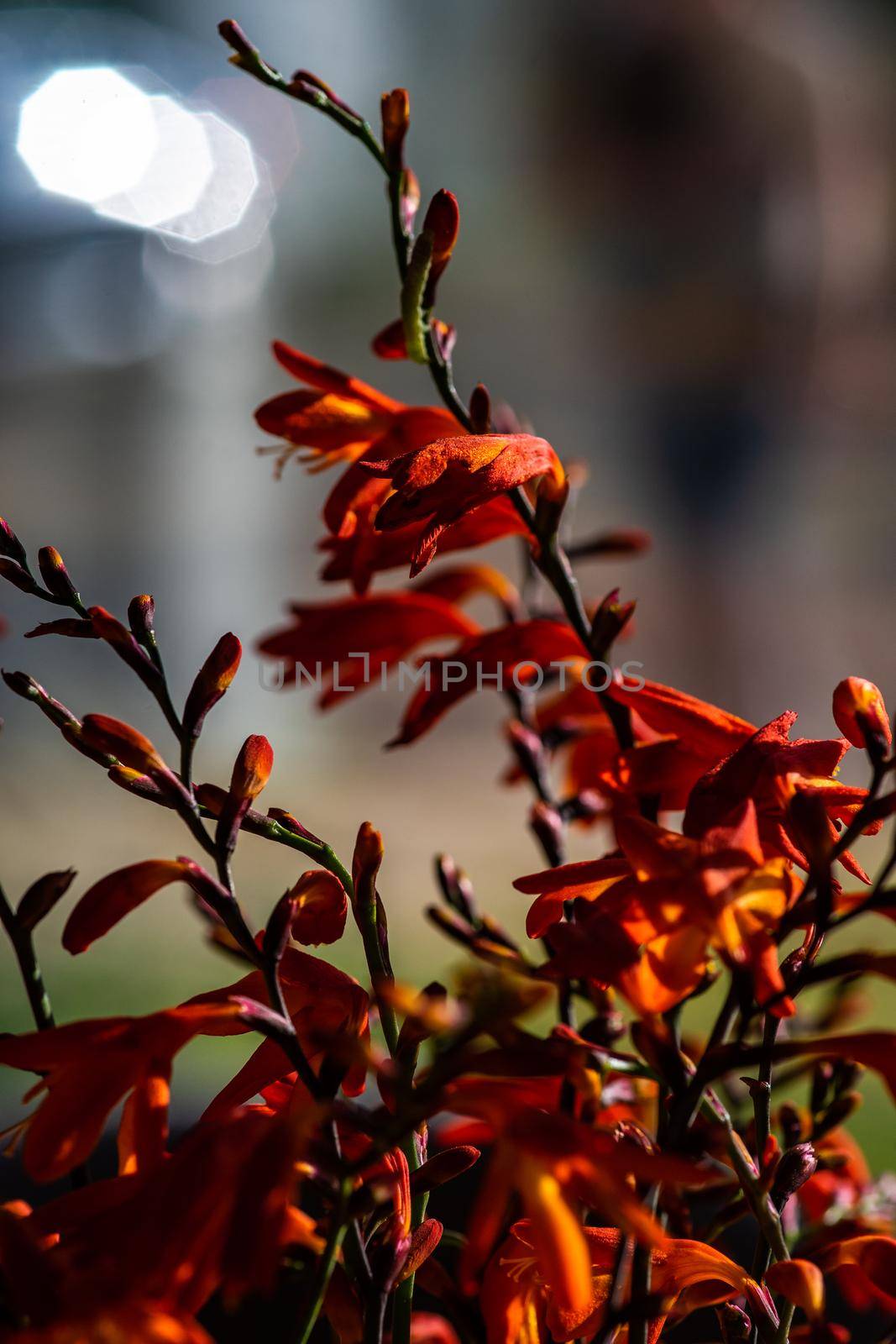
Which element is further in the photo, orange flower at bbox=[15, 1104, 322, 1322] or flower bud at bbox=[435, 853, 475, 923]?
flower bud at bbox=[435, 853, 475, 923]

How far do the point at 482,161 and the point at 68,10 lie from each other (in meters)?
0.75

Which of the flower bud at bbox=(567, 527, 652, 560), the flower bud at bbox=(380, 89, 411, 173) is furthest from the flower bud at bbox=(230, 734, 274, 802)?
the flower bud at bbox=(567, 527, 652, 560)

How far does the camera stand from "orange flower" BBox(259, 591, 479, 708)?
44cm

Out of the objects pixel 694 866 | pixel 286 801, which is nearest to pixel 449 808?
pixel 286 801

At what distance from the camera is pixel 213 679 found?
0.26 m

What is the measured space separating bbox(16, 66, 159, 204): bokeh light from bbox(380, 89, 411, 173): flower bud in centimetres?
158

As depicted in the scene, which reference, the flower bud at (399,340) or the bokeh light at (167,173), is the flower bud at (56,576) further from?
the bokeh light at (167,173)

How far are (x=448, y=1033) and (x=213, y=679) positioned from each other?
0.10 meters

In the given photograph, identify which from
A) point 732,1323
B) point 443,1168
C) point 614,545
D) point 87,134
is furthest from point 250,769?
point 87,134

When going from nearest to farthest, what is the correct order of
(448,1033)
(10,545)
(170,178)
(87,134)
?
(448,1033), (10,545), (87,134), (170,178)

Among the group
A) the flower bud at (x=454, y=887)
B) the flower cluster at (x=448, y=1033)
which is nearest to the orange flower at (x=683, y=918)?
the flower cluster at (x=448, y=1033)

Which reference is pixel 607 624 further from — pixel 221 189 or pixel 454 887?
pixel 221 189

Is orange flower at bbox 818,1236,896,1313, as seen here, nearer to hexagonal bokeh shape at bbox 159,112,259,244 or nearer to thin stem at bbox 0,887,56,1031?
thin stem at bbox 0,887,56,1031

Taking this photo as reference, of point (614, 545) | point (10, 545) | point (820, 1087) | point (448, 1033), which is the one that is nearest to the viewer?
point (448, 1033)
